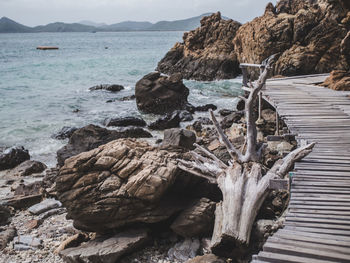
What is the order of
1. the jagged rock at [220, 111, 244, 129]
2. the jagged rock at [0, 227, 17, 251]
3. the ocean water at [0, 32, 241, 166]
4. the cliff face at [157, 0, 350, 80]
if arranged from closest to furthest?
the jagged rock at [0, 227, 17, 251] → the jagged rock at [220, 111, 244, 129] → the ocean water at [0, 32, 241, 166] → the cliff face at [157, 0, 350, 80]

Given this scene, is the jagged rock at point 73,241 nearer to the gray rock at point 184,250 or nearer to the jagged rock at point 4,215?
the gray rock at point 184,250

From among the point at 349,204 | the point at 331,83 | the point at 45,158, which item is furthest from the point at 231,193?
the point at 45,158

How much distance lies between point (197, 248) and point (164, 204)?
1.29m

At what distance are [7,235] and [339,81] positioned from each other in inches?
505

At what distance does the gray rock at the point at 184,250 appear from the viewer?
704cm

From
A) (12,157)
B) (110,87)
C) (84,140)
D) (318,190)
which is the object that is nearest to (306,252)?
(318,190)

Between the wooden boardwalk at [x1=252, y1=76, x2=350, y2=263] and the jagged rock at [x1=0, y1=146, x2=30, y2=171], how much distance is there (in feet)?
34.3

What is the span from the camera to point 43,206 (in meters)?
9.77

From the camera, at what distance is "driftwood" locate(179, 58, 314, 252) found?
254 inches

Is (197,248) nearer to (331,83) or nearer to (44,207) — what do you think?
(44,207)

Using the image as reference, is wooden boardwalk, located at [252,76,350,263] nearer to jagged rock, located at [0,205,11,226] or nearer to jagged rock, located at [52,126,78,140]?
jagged rock, located at [0,205,11,226]

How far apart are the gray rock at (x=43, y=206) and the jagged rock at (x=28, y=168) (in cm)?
352

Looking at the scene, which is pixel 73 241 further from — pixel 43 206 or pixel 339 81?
pixel 339 81

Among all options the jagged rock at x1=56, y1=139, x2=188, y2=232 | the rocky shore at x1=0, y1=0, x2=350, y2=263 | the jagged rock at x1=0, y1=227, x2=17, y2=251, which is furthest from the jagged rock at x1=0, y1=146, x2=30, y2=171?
the jagged rock at x1=56, y1=139, x2=188, y2=232
